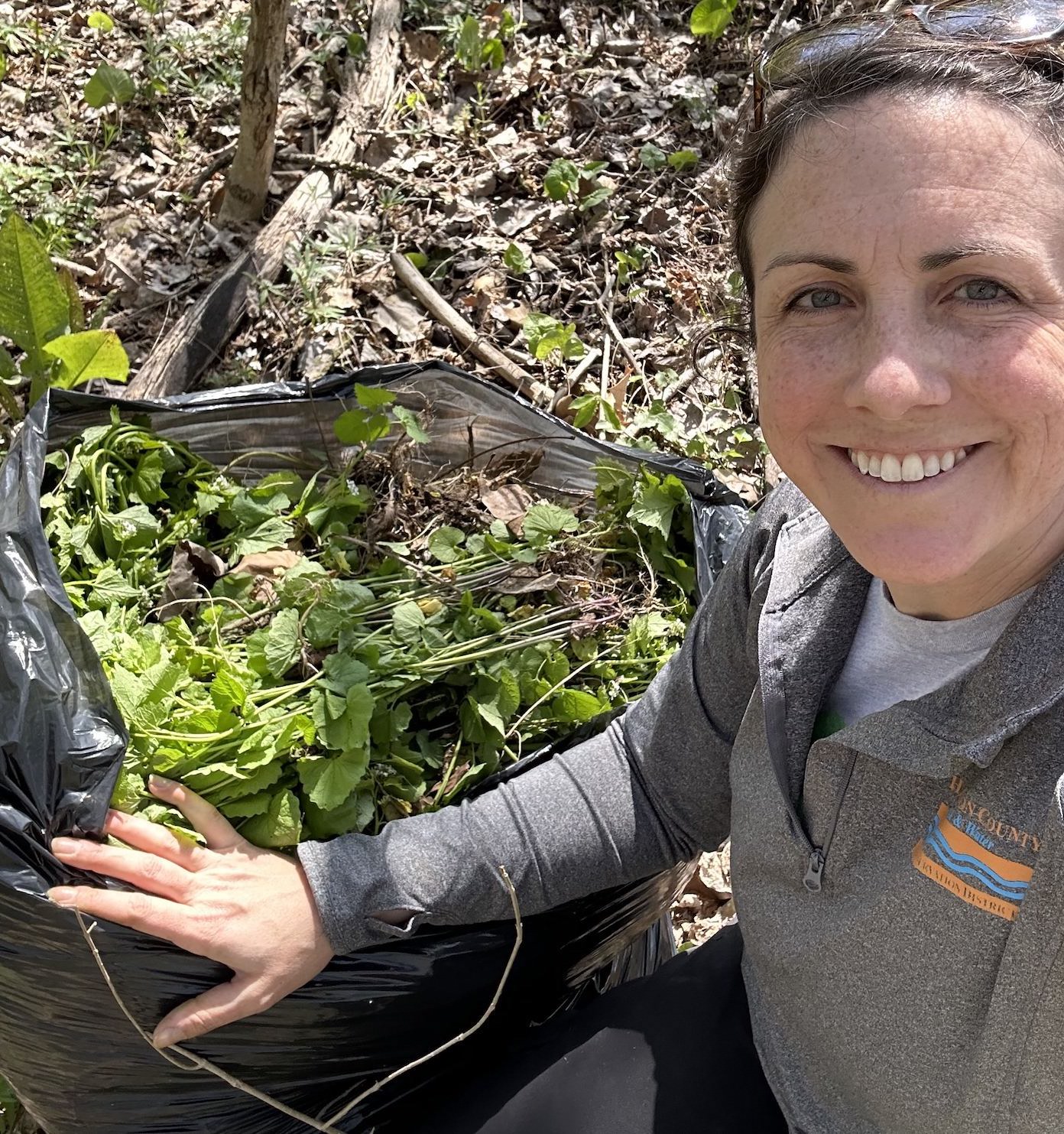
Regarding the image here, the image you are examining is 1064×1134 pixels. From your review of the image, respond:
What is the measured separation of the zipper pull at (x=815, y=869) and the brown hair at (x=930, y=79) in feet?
2.46

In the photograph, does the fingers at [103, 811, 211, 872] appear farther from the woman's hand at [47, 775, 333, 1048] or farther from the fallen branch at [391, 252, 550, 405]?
the fallen branch at [391, 252, 550, 405]

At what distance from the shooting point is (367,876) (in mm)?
1399

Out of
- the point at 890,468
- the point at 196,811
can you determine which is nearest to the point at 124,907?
the point at 196,811

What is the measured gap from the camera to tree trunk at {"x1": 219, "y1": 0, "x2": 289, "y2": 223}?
2.42 metres

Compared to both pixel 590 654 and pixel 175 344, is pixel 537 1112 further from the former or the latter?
pixel 175 344

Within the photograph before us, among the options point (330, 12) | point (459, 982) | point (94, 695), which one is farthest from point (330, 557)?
point (330, 12)

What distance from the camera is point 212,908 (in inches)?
52.2

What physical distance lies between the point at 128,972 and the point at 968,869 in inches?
40.2

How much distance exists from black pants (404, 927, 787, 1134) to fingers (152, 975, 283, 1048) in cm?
39

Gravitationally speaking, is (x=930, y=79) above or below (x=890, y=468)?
above

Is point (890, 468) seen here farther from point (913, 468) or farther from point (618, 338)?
point (618, 338)

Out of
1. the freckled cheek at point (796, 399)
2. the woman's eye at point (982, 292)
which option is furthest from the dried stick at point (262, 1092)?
the woman's eye at point (982, 292)

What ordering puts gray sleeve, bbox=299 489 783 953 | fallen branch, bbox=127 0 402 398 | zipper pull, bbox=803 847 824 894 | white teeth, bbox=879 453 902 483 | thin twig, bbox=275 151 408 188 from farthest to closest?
thin twig, bbox=275 151 408 188 < fallen branch, bbox=127 0 402 398 < gray sleeve, bbox=299 489 783 953 < zipper pull, bbox=803 847 824 894 < white teeth, bbox=879 453 902 483

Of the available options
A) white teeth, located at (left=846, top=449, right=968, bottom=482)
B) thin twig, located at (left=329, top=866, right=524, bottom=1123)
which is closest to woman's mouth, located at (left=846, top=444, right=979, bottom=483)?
white teeth, located at (left=846, top=449, right=968, bottom=482)
